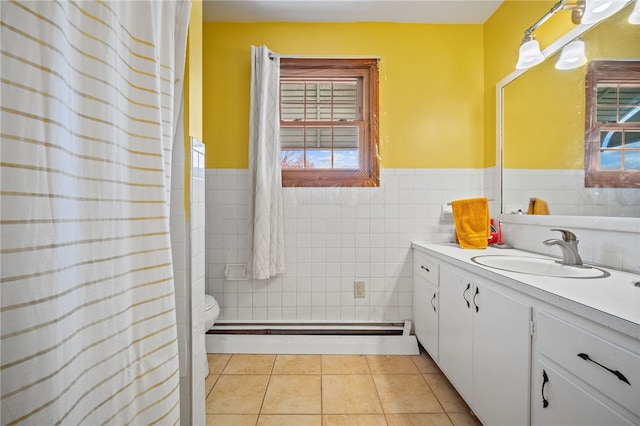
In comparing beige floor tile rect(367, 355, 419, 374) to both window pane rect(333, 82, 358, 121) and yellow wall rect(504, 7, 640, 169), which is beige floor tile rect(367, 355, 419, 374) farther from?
window pane rect(333, 82, 358, 121)

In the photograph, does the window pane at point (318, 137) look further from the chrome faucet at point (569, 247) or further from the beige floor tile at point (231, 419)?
the beige floor tile at point (231, 419)

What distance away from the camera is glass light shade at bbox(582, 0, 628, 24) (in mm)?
1160

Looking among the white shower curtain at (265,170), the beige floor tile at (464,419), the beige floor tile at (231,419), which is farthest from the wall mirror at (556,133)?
the beige floor tile at (231,419)

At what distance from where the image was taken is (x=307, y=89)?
222 cm

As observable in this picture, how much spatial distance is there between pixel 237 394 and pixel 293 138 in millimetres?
1746

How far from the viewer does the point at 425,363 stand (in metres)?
1.88

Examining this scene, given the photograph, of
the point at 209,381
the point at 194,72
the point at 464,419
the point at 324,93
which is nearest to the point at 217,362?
the point at 209,381

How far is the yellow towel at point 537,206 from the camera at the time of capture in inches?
63.0

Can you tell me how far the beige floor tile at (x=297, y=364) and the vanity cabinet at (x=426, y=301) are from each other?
0.73 m

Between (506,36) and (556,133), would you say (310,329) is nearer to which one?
(556,133)

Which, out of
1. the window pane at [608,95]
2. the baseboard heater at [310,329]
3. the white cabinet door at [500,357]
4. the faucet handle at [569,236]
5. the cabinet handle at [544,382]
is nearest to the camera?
the cabinet handle at [544,382]

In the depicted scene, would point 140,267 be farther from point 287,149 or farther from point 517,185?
point 517,185

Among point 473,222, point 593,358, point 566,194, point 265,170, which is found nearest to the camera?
point 593,358

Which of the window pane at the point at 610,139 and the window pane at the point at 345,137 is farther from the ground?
the window pane at the point at 345,137
